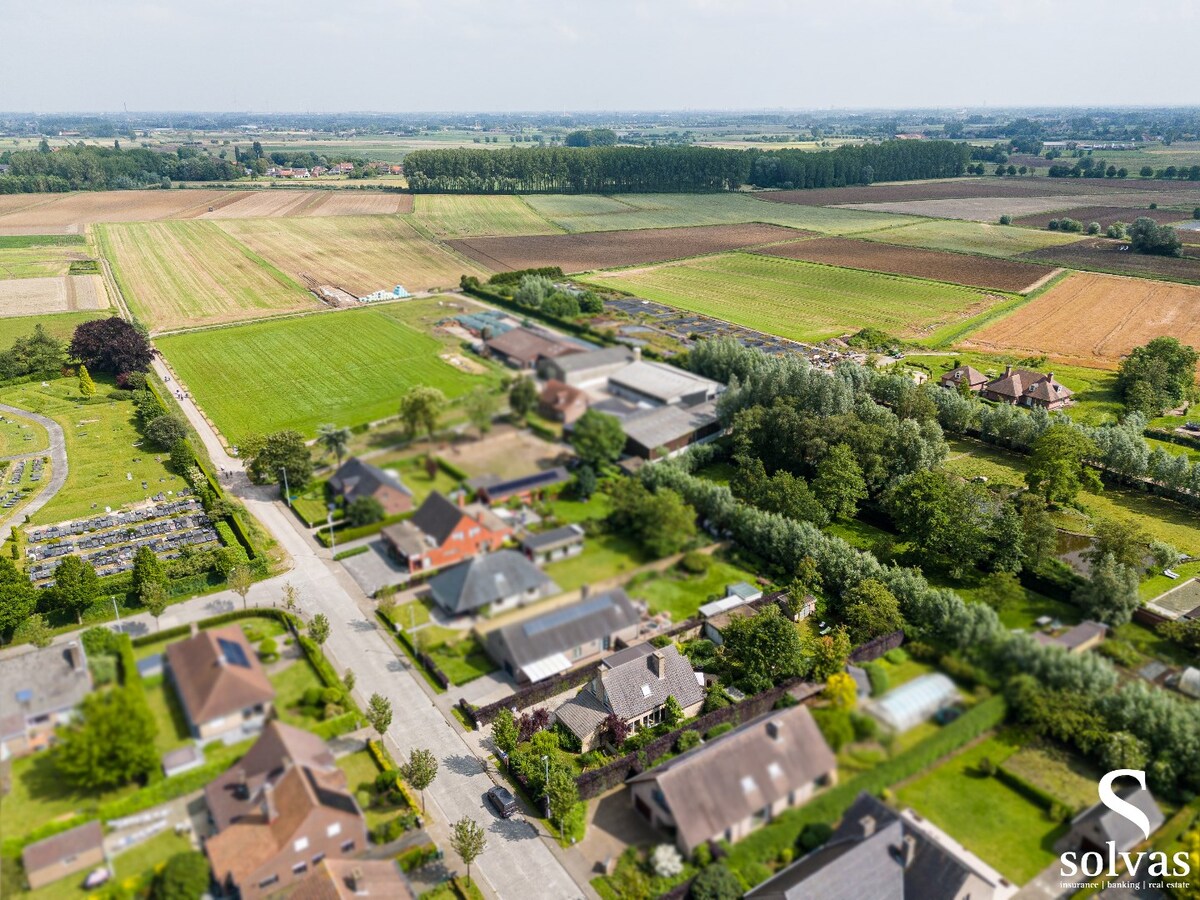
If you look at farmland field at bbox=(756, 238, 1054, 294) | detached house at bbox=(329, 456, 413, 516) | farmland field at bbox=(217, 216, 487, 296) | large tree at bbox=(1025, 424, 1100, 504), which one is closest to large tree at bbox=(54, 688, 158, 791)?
detached house at bbox=(329, 456, 413, 516)

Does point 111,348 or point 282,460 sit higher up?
point 282,460

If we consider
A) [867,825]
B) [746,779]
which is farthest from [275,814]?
[867,825]

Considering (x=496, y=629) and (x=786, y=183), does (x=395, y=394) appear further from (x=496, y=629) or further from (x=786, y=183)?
(x=786, y=183)

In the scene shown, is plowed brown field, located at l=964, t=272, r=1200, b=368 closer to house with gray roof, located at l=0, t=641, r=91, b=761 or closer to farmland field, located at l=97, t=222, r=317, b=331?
farmland field, located at l=97, t=222, r=317, b=331

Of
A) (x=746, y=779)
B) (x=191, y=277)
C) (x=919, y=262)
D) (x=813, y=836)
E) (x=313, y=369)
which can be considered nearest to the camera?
(x=746, y=779)

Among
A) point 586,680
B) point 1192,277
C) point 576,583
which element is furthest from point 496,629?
point 1192,277

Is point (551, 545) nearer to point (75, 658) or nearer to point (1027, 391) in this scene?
point (75, 658)
